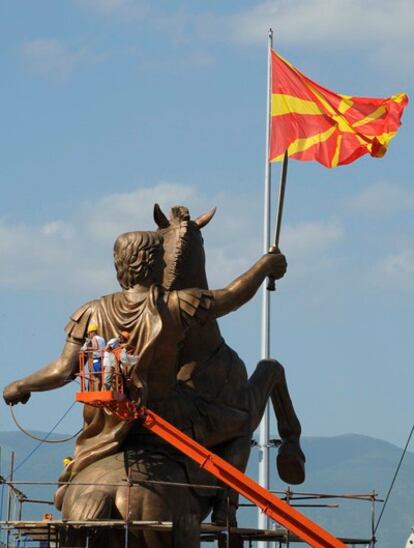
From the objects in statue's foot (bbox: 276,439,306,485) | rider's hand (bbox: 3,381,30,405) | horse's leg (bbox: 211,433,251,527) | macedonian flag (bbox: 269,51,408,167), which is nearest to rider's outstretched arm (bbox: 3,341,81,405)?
rider's hand (bbox: 3,381,30,405)

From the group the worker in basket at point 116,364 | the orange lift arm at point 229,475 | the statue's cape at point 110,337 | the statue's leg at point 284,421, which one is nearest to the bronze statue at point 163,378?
the statue's cape at point 110,337

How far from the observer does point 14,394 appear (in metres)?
20.2

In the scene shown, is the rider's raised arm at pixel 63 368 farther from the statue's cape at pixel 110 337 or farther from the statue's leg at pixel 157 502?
the statue's leg at pixel 157 502

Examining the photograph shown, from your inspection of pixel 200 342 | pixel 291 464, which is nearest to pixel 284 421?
pixel 291 464

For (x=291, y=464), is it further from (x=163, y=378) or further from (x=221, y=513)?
(x=163, y=378)

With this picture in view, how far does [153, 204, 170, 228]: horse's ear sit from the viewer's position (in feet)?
67.9

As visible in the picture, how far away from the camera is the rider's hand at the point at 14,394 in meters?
20.1

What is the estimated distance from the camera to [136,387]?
62.7 feet

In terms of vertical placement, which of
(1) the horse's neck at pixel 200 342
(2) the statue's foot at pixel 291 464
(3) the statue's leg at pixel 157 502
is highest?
(1) the horse's neck at pixel 200 342

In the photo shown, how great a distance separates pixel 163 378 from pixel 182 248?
1706mm

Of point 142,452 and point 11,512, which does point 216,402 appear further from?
point 11,512

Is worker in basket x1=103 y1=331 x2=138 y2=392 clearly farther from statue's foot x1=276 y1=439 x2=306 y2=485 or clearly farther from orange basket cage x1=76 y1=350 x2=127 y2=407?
statue's foot x1=276 y1=439 x2=306 y2=485

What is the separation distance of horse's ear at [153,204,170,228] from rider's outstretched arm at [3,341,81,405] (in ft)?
6.15

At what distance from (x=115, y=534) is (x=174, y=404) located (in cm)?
177
